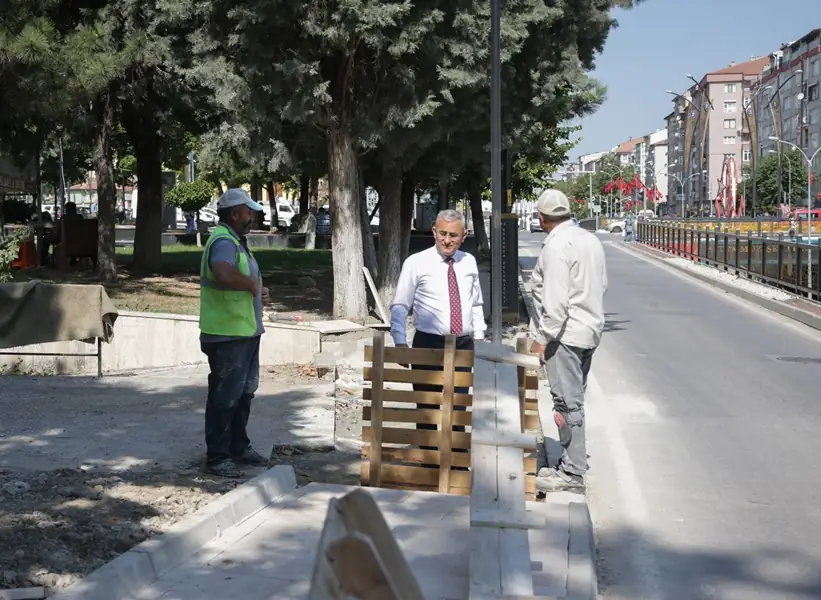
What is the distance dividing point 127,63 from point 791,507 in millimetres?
14105

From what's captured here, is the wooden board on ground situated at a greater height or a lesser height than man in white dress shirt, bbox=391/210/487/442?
lesser

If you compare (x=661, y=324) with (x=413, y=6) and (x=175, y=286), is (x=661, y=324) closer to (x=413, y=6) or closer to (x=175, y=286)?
(x=413, y=6)

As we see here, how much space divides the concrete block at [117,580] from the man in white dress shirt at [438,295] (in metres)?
2.74

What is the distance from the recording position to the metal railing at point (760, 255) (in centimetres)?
2223

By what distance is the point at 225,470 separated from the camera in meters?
7.42

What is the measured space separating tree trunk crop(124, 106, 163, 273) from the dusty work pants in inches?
765

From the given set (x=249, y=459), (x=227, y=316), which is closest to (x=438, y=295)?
(x=227, y=316)

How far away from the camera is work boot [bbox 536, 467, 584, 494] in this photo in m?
7.54

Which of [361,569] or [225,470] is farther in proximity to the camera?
[225,470]

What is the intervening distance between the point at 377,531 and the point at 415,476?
390 centimetres

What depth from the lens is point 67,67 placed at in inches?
587

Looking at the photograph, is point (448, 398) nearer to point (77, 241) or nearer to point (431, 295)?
point (431, 295)

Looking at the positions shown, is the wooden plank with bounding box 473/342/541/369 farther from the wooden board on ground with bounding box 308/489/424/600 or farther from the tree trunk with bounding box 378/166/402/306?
the tree trunk with bounding box 378/166/402/306

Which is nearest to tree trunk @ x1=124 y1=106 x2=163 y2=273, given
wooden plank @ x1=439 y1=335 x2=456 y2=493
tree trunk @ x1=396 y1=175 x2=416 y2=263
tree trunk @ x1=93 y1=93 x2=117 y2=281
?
tree trunk @ x1=93 y1=93 x2=117 y2=281
